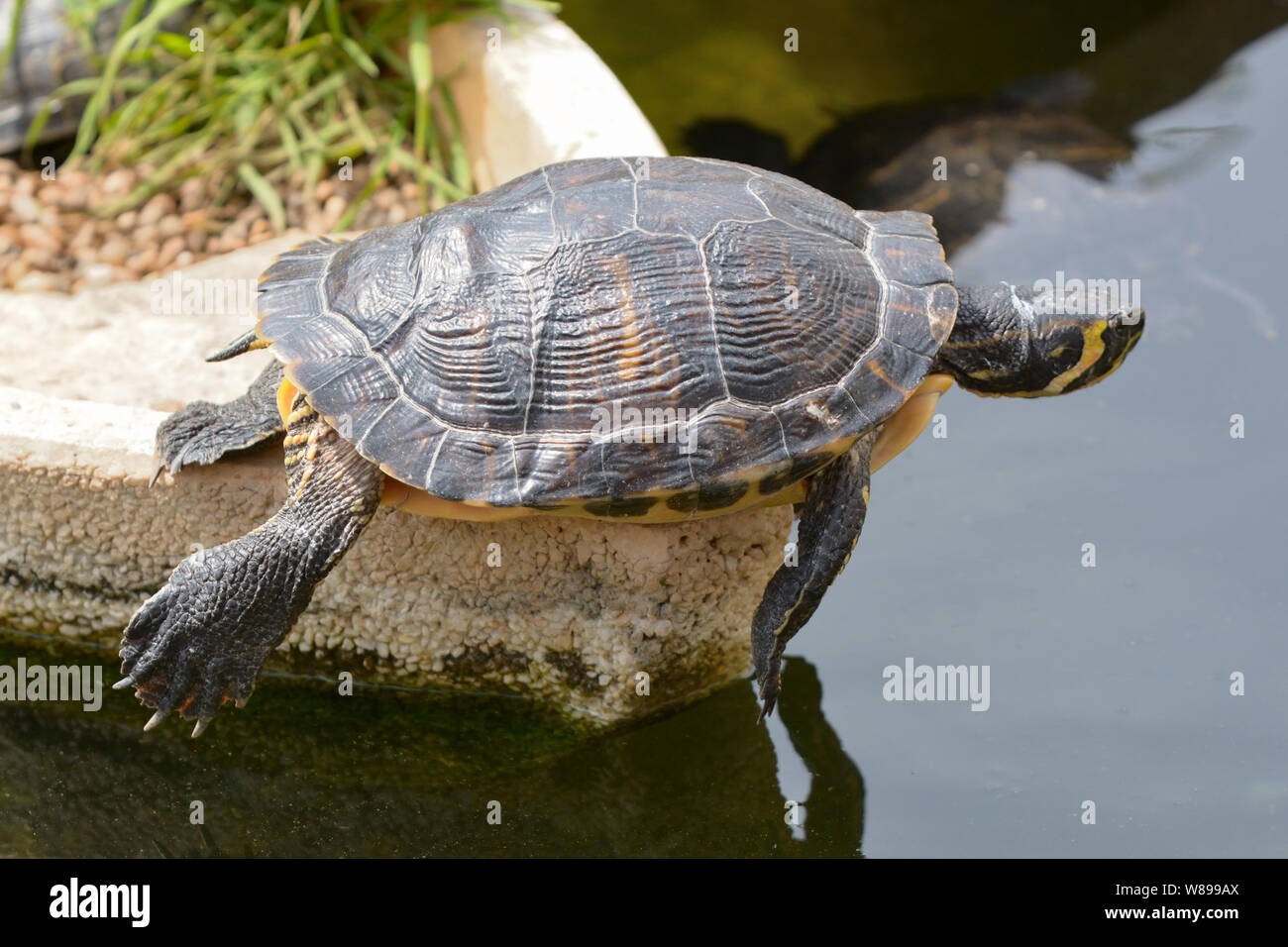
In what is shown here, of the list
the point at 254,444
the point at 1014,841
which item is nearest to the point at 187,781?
the point at 254,444

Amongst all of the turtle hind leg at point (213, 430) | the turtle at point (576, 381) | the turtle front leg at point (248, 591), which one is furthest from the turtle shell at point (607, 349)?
the turtle hind leg at point (213, 430)

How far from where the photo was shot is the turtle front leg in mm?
3115

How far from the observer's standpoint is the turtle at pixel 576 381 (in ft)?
10.1

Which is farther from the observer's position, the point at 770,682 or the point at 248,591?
the point at 770,682

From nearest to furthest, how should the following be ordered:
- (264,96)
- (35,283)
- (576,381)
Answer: (576,381) < (35,283) < (264,96)

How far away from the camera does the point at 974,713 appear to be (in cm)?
370

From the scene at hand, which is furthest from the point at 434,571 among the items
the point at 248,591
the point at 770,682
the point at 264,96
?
the point at 264,96

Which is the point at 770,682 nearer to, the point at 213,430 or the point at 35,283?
the point at 213,430

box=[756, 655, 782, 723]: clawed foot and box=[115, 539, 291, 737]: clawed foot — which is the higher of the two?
box=[115, 539, 291, 737]: clawed foot

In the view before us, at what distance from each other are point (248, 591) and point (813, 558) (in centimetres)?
150

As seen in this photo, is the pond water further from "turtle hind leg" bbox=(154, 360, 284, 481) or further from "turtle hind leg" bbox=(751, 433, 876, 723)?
"turtle hind leg" bbox=(154, 360, 284, 481)

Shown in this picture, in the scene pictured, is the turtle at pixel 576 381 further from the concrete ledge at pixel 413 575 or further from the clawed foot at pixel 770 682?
the concrete ledge at pixel 413 575

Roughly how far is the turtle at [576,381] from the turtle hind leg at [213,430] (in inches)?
0.9

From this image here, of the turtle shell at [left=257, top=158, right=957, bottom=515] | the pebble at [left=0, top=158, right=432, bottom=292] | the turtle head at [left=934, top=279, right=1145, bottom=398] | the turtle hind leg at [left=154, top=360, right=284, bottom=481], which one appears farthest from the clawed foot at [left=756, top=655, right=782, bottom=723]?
the pebble at [left=0, top=158, right=432, bottom=292]
